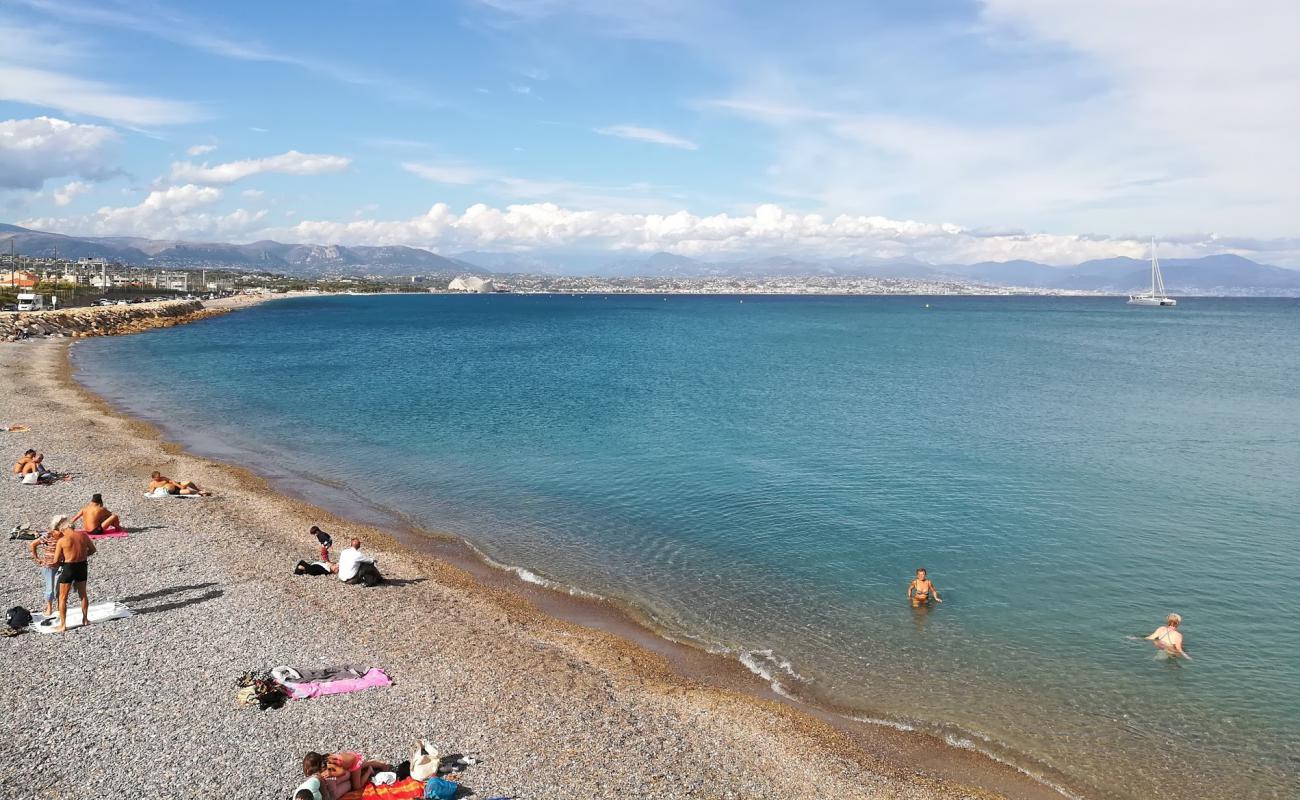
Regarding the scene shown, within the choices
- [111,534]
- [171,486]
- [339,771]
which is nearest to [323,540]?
[111,534]

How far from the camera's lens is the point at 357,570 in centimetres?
1945

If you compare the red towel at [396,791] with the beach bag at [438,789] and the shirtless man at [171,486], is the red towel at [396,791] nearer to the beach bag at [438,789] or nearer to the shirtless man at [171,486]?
the beach bag at [438,789]

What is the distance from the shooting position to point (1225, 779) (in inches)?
522

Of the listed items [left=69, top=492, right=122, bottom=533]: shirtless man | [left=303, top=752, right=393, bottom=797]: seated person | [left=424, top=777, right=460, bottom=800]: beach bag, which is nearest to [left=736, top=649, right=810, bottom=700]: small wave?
[left=424, top=777, right=460, bottom=800]: beach bag

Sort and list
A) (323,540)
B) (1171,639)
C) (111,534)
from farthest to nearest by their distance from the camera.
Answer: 1. (111,534)
2. (323,540)
3. (1171,639)

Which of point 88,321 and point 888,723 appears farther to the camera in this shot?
point 88,321

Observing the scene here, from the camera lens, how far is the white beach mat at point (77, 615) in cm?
1546

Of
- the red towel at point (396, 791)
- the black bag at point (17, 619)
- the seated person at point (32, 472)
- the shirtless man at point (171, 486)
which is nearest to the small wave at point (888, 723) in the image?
the red towel at point (396, 791)

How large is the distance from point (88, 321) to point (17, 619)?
103 meters

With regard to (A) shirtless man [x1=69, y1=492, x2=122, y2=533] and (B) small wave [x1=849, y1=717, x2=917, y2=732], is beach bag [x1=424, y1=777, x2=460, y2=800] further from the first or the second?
(A) shirtless man [x1=69, y1=492, x2=122, y2=533]

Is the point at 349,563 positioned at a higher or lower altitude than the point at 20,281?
lower

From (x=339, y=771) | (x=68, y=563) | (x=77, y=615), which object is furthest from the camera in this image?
(x=77, y=615)

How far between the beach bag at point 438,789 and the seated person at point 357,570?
9705 mm

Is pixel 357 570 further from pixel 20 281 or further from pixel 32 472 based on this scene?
pixel 20 281
